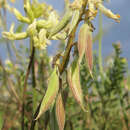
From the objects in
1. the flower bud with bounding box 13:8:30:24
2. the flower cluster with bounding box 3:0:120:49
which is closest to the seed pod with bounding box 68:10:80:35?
the flower cluster with bounding box 3:0:120:49

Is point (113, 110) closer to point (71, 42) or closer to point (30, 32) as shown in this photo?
point (30, 32)

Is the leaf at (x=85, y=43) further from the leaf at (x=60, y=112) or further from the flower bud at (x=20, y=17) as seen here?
the flower bud at (x=20, y=17)

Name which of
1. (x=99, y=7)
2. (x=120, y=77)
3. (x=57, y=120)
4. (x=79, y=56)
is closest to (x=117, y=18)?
(x=99, y=7)

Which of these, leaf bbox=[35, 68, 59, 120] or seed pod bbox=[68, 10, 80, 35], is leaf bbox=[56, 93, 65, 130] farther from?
seed pod bbox=[68, 10, 80, 35]

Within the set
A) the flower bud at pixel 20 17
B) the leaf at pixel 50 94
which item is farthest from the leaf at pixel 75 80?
the flower bud at pixel 20 17

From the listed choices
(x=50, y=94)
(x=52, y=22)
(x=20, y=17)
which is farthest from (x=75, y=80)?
(x=20, y=17)
